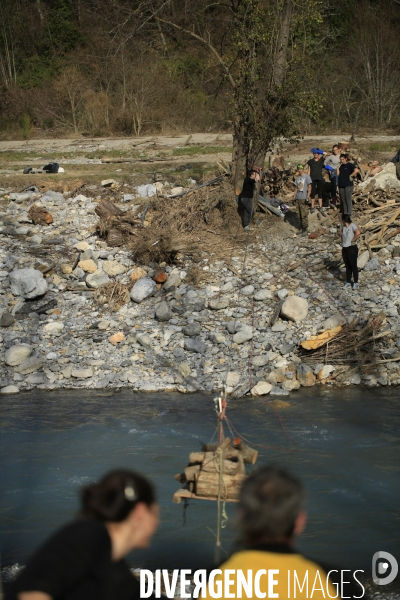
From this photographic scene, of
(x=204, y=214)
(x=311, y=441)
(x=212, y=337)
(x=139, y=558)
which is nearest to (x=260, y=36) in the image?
(x=204, y=214)

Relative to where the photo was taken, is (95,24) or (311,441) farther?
(95,24)

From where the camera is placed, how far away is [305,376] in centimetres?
1078

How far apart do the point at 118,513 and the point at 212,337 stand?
9.31 m

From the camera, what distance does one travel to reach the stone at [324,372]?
10.8 meters

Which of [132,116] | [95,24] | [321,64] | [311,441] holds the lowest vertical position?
[311,441]

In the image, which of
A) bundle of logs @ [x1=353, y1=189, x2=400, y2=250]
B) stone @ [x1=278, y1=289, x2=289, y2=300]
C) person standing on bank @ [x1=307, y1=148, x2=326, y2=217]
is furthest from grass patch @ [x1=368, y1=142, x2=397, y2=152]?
stone @ [x1=278, y1=289, x2=289, y2=300]

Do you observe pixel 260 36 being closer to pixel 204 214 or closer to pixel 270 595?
pixel 204 214

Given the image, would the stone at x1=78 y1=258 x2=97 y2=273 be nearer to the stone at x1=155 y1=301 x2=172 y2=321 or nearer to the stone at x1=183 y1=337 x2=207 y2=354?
the stone at x1=155 y1=301 x2=172 y2=321

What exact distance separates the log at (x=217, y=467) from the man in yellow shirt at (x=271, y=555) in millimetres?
3453

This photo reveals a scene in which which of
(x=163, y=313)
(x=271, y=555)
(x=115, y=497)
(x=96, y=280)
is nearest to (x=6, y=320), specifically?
(x=96, y=280)

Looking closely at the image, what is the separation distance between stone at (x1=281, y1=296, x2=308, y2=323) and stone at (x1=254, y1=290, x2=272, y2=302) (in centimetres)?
62

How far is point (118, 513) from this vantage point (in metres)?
2.36

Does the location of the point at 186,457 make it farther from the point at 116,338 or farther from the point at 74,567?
the point at 74,567

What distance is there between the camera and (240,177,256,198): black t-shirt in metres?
14.4
